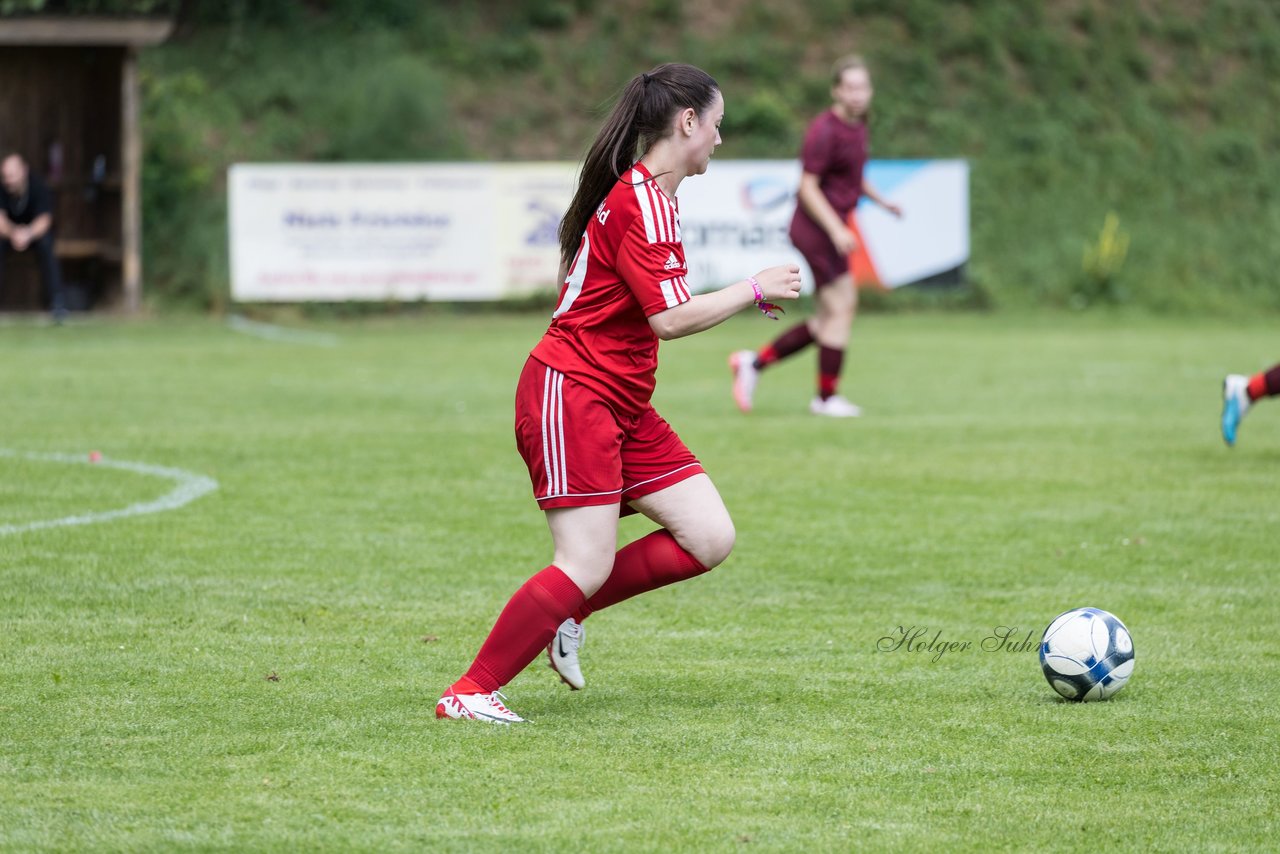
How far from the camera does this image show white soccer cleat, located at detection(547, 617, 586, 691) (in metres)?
4.88

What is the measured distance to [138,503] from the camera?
A: 323 inches

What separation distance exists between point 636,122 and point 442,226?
60.6 feet

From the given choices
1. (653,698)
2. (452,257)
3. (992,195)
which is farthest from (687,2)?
(653,698)

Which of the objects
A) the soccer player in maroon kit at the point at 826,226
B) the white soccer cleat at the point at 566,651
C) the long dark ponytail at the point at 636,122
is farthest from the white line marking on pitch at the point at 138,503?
the soccer player in maroon kit at the point at 826,226

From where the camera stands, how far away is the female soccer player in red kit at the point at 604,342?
179 inches

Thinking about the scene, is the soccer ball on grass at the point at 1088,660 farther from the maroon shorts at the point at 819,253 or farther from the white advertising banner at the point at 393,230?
the white advertising banner at the point at 393,230

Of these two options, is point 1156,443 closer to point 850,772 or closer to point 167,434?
point 167,434

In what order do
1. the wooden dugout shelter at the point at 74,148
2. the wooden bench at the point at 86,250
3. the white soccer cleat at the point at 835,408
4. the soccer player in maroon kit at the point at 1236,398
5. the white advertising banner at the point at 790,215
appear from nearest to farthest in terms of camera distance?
1. the soccer player in maroon kit at the point at 1236,398
2. the white soccer cleat at the point at 835,408
3. the white advertising banner at the point at 790,215
4. the wooden bench at the point at 86,250
5. the wooden dugout shelter at the point at 74,148

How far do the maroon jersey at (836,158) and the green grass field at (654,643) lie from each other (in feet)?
5.23

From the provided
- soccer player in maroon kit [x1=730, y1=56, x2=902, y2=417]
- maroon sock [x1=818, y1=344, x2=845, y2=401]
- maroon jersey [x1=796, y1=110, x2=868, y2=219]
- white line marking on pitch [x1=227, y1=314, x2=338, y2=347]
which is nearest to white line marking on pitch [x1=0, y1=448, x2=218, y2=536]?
soccer player in maroon kit [x1=730, y1=56, x2=902, y2=417]

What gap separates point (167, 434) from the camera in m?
10.8

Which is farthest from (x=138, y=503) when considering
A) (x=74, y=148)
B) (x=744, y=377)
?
(x=74, y=148)

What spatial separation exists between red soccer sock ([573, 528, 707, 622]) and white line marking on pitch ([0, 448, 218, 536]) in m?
3.47

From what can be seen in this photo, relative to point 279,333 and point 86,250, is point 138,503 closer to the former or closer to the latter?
point 279,333
